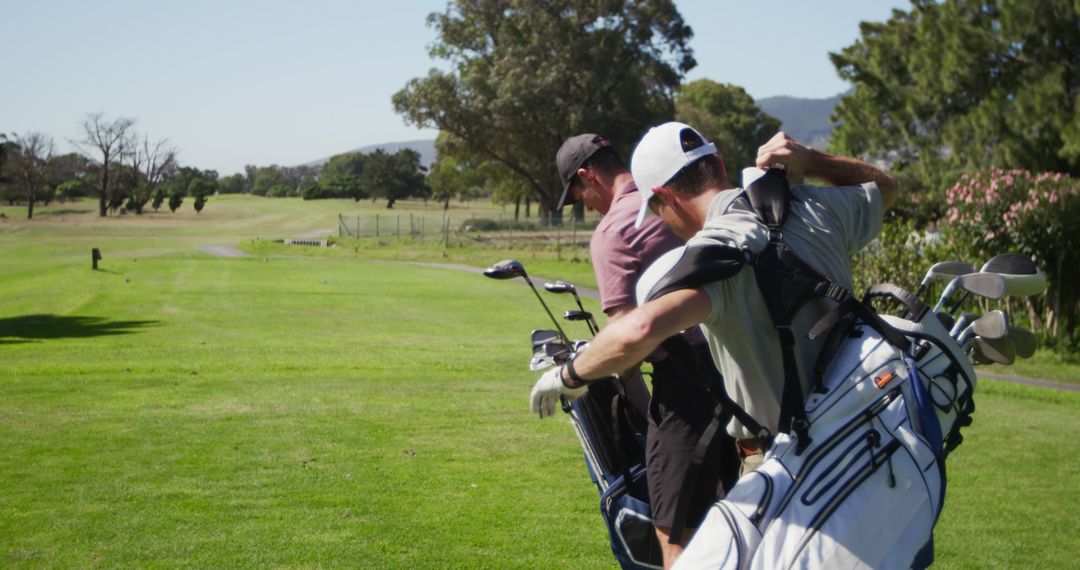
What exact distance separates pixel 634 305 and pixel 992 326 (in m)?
1.29

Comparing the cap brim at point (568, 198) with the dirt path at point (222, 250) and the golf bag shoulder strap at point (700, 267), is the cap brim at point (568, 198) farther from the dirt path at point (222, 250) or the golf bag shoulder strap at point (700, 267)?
the dirt path at point (222, 250)

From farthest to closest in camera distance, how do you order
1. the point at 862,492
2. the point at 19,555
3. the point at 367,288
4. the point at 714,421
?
the point at 367,288
the point at 19,555
the point at 714,421
the point at 862,492

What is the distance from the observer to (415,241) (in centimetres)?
5878

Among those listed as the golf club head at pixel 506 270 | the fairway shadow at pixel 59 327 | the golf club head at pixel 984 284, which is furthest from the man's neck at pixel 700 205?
the fairway shadow at pixel 59 327

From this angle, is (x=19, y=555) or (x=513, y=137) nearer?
(x=19, y=555)

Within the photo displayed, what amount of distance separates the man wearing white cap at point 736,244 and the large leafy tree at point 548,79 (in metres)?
59.0

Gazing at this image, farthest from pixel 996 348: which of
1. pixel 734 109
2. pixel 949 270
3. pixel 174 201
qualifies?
pixel 734 109

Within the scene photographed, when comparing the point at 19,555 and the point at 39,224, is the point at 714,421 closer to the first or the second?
the point at 19,555

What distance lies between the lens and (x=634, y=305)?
412 cm

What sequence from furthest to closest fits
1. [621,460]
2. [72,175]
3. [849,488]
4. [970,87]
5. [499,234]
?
[72,175]
[499,234]
[970,87]
[621,460]
[849,488]

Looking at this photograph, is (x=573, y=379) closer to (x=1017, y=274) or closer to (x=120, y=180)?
(x=1017, y=274)

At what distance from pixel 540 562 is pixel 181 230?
8759cm

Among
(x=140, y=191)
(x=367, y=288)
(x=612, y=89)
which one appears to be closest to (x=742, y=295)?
(x=367, y=288)

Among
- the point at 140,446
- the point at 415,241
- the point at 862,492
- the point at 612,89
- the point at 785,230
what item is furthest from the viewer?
the point at 612,89
